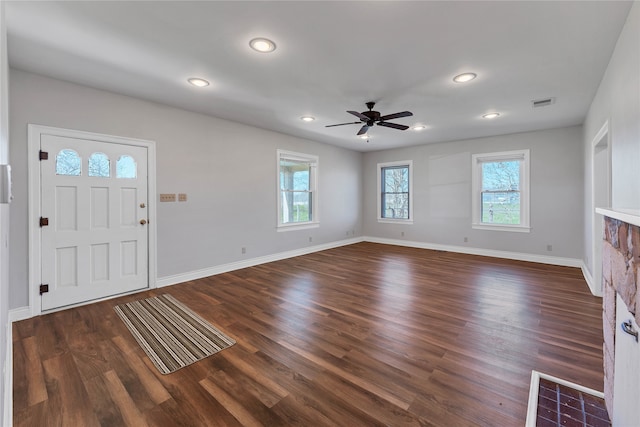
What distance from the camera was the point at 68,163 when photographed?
3283 mm

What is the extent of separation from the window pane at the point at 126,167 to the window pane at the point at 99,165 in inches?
4.2

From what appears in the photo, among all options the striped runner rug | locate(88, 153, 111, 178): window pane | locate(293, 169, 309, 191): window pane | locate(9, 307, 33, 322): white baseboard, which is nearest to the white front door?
locate(88, 153, 111, 178): window pane

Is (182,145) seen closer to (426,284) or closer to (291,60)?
→ (291,60)

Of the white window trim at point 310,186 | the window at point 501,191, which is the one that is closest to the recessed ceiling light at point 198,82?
the white window trim at point 310,186

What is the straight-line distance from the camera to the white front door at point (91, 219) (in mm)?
3174

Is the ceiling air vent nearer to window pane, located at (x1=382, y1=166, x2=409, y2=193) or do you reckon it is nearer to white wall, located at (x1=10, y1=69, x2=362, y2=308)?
window pane, located at (x1=382, y1=166, x2=409, y2=193)

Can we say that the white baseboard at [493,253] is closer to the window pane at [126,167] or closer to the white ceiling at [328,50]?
the white ceiling at [328,50]

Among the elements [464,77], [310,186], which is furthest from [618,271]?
[310,186]

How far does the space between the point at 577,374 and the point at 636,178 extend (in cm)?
146

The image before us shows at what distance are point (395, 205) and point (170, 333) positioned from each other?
620 cm

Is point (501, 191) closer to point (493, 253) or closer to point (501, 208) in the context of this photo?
point (501, 208)

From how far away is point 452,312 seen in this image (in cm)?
310

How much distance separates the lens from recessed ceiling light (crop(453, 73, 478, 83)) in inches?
120

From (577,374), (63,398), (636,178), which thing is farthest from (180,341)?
(636,178)
